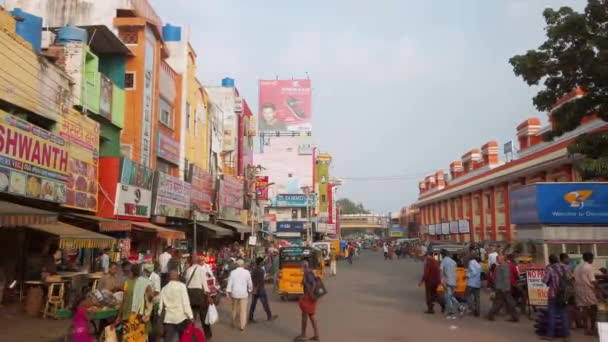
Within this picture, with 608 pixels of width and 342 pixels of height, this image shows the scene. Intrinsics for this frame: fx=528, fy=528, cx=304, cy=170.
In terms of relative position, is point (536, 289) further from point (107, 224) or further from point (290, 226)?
point (290, 226)

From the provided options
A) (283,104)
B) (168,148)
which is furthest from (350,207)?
(168,148)

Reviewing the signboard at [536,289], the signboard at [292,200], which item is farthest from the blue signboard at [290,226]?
the signboard at [536,289]

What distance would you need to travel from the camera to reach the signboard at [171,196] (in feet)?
72.4

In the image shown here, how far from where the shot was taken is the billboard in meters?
83.0

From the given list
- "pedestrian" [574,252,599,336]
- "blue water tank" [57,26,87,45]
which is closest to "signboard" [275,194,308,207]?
"blue water tank" [57,26,87,45]

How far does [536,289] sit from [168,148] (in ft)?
56.1

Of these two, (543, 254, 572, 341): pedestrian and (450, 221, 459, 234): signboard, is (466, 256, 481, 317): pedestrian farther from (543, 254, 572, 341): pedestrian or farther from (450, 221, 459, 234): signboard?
(450, 221, 459, 234): signboard

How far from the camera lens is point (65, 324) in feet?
39.3

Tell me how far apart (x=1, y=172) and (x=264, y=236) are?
138 feet

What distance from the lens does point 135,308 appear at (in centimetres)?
841

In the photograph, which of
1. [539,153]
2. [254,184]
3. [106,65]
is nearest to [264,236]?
[254,184]

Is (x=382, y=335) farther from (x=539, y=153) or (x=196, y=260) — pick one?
(x=539, y=153)

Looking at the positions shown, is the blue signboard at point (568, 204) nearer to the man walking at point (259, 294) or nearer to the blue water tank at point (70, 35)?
the man walking at point (259, 294)

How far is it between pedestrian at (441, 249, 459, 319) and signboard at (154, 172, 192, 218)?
40.9ft
